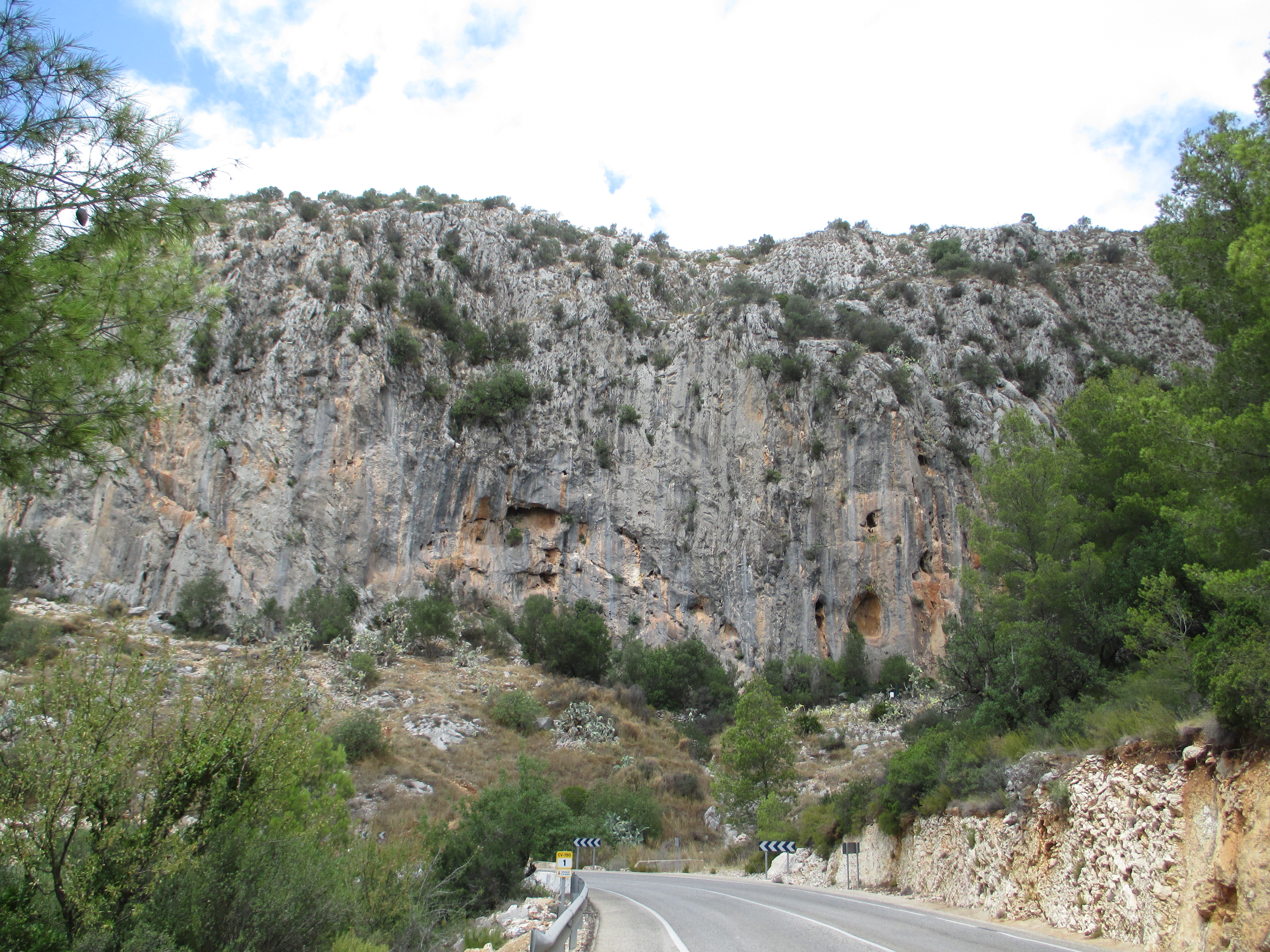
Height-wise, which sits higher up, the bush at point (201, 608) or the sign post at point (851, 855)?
the bush at point (201, 608)

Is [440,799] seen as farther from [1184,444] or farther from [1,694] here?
[1184,444]

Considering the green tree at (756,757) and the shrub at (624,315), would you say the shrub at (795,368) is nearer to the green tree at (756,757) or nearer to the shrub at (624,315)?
the shrub at (624,315)

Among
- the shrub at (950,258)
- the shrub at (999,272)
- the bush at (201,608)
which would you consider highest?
the shrub at (950,258)

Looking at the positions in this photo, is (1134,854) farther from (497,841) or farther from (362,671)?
(362,671)

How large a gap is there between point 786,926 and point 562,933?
4073mm

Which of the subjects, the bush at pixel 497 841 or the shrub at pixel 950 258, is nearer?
the bush at pixel 497 841

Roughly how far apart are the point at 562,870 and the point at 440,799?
1348 cm

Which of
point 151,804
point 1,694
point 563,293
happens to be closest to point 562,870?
point 151,804

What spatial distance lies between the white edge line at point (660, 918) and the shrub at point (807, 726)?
17562 mm

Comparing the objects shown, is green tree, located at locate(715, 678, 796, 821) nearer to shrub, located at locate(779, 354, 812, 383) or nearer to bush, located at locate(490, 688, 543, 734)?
bush, located at locate(490, 688, 543, 734)

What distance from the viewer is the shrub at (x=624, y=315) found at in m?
52.5

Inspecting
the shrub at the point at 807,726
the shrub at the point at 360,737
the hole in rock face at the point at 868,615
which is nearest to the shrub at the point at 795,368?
the hole in rock face at the point at 868,615

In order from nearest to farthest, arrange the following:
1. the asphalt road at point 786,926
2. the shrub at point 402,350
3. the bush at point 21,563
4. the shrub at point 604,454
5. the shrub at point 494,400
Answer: the asphalt road at point 786,926
the bush at point 21,563
the shrub at point 402,350
the shrub at point 494,400
the shrub at point 604,454

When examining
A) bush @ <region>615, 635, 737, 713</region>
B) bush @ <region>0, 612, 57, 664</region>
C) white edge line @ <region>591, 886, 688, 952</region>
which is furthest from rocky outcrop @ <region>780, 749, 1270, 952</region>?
bush @ <region>0, 612, 57, 664</region>
